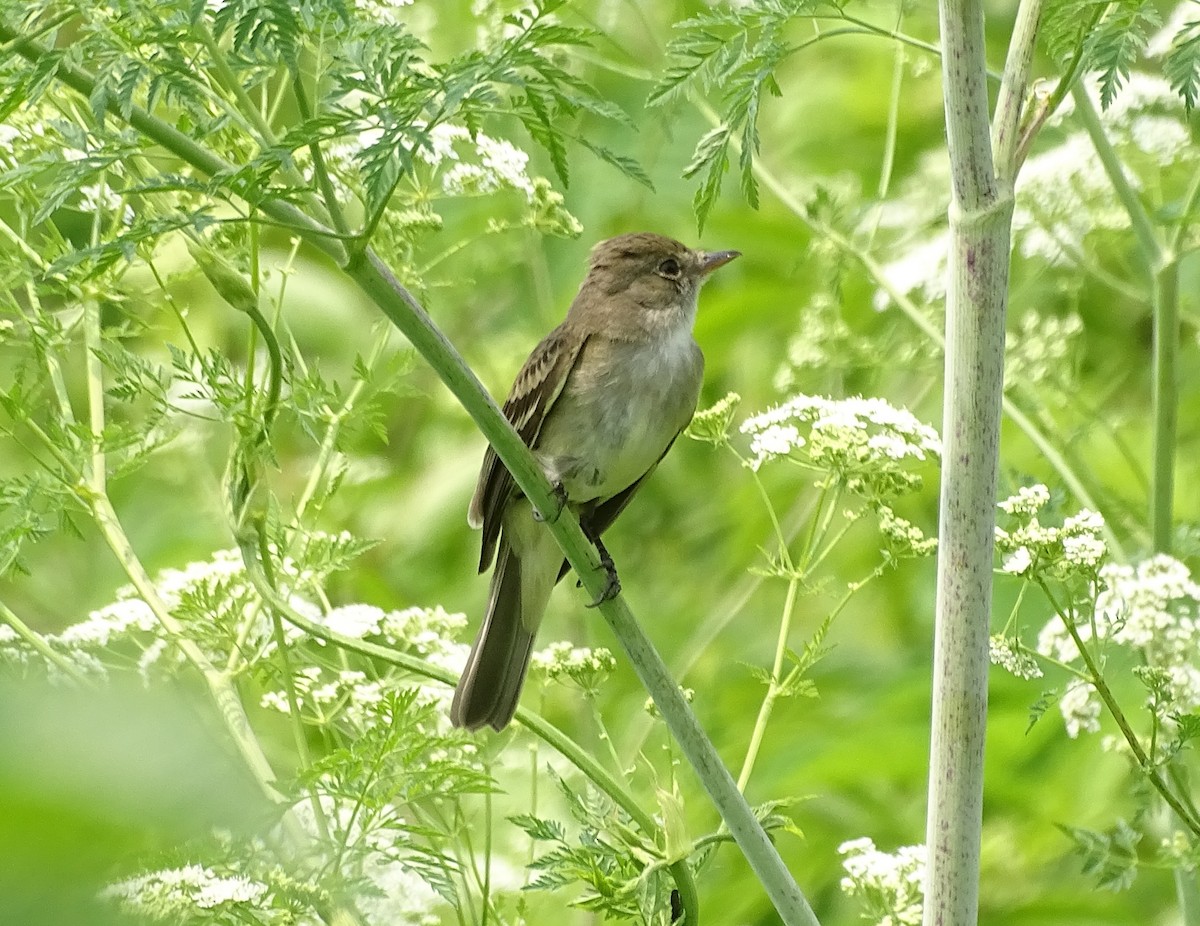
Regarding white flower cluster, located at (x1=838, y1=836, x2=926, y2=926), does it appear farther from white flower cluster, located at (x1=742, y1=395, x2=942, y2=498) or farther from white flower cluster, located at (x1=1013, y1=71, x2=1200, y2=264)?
white flower cluster, located at (x1=1013, y1=71, x2=1200, y2=264)

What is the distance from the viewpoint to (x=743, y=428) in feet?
8.65

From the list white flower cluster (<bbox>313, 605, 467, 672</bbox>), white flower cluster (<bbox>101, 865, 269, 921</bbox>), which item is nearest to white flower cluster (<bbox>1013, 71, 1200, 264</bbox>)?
white flower cluster (<bbox>313, 605, 467, 672</bbox>)

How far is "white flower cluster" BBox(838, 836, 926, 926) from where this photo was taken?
2277mm

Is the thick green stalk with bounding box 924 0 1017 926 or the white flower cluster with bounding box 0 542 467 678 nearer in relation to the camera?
the thick green stalk with bounding box 924 0 1017 926

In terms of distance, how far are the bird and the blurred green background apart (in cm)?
31

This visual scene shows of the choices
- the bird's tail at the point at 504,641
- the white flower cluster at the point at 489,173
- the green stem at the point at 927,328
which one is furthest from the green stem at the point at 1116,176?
the bird's tail at the point at 504,641

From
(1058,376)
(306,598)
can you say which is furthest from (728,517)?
(306,598)

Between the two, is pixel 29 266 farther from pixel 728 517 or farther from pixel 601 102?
pixel 728 517

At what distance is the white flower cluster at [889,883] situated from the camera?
228 cm

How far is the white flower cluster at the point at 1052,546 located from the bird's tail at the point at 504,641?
95cm

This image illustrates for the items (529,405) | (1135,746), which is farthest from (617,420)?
(1135,746)

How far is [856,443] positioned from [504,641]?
1073 millimetres

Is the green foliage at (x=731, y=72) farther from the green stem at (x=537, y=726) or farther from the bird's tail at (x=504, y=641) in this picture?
the bird's tail at (x=504, y=641)

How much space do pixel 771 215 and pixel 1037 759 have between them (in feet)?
6.05
